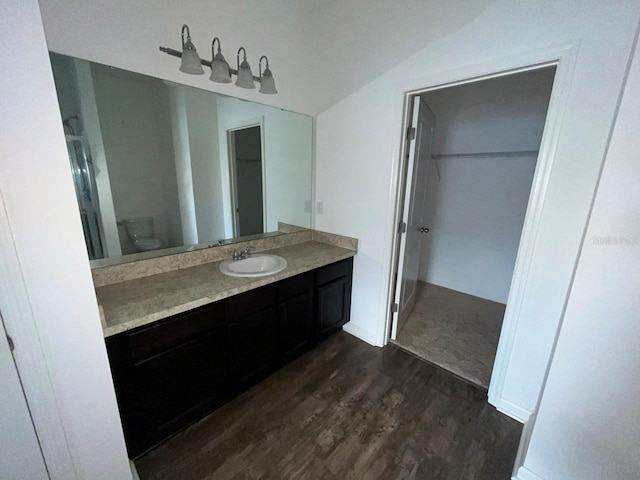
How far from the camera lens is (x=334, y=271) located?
211cm

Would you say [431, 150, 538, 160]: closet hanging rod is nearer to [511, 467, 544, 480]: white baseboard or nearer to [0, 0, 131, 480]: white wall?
[511, 467, 544, 480]: white baseboard

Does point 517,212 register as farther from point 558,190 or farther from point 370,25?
point 370,25

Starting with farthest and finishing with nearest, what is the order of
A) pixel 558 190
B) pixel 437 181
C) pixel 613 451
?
pixel 437 181, pixel 558 190, pixel 613 451

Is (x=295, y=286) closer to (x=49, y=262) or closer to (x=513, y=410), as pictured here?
(x=49, y=262)

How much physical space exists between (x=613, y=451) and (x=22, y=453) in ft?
6.93

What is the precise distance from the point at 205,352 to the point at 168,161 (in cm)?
116

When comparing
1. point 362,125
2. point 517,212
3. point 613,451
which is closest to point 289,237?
point 362,125

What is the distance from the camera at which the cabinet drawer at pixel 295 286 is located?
68.2 inches

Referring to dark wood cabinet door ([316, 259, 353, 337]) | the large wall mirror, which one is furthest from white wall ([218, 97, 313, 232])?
dark wood cabinet door ([316, 259, 353, 337])

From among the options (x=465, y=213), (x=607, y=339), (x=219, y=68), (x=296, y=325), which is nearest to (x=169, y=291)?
(x=296, y=325)

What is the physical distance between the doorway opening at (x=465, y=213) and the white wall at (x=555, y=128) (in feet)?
0.58

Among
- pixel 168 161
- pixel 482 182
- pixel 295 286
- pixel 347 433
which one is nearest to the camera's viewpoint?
pixel 347 433

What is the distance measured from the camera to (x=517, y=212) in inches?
114

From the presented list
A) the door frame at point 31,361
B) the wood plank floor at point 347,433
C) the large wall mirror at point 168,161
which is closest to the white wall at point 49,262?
the door frame at point 31,361
